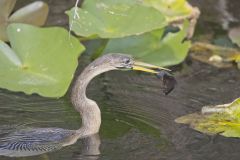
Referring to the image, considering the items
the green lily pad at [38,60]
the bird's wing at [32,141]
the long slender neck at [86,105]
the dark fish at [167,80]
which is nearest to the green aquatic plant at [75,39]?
the green lily pad at [38,60]

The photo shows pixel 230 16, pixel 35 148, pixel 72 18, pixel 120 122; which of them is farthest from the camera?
pixel 230 16

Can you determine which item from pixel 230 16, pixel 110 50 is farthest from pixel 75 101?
pixel 230 16

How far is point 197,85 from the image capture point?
654 centimetres

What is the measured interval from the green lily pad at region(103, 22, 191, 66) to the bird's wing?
148cm

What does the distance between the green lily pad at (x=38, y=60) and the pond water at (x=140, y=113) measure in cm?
22

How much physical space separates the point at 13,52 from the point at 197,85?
1571 mm

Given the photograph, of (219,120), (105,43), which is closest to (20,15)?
(105,43)

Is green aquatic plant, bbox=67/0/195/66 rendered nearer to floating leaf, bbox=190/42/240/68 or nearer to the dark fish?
floating leaf, bbox=190/42/240/68

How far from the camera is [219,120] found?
561 centimetres

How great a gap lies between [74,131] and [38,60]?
28.3 inches

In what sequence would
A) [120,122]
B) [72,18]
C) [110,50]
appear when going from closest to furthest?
[120,122] < [72,18] < [110,50]

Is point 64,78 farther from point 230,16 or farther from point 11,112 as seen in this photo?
point 230,16

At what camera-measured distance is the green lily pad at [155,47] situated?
6684 millimetres

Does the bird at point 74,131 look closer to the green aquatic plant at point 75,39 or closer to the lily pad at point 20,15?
the green aquatic plant at point 75,39
